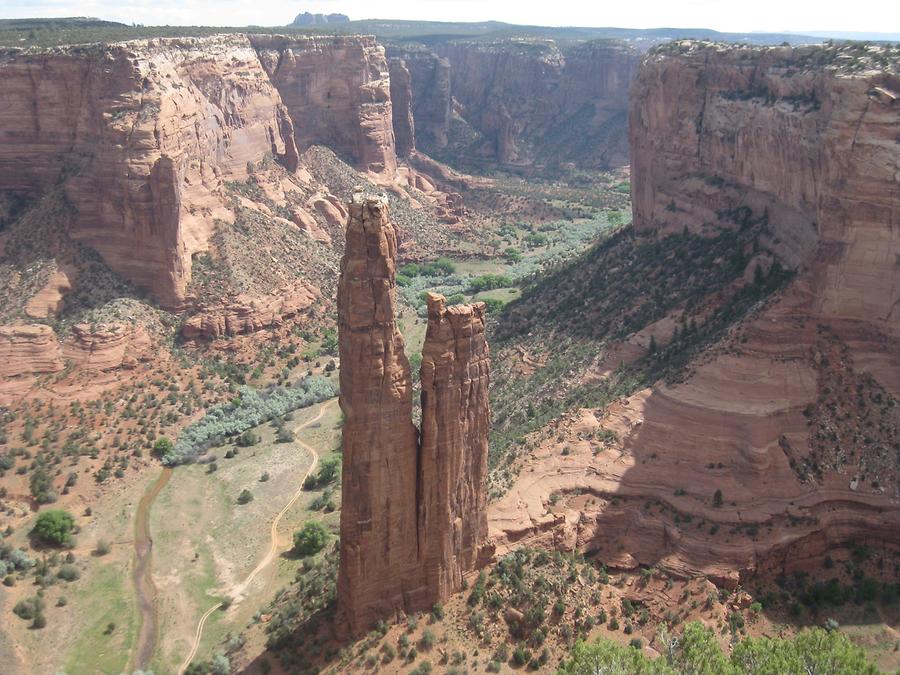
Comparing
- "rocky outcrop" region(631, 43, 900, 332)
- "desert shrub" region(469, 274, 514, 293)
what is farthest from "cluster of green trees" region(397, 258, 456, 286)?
"rocky outcrop" region(631, 43, 900, 332)

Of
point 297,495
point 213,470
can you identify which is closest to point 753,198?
point 297,495

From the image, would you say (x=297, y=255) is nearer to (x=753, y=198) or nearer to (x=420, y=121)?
(x=753, y=198)

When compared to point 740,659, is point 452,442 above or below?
above

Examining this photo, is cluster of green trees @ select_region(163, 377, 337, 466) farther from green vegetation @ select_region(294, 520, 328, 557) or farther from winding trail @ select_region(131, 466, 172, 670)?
green vegetation @ select_region(294, 520, 328, 557)

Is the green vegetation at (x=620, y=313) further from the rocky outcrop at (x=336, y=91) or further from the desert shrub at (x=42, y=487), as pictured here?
the rocky outcrop at (x=336, y=91)

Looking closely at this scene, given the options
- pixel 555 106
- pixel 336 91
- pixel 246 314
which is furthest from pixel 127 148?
pixel 555 106

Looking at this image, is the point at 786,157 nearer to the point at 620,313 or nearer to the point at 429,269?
the point at 620,313

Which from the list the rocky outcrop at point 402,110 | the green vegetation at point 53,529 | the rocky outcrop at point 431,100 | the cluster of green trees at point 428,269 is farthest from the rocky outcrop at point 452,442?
the rocky outcrop at point 431,100
